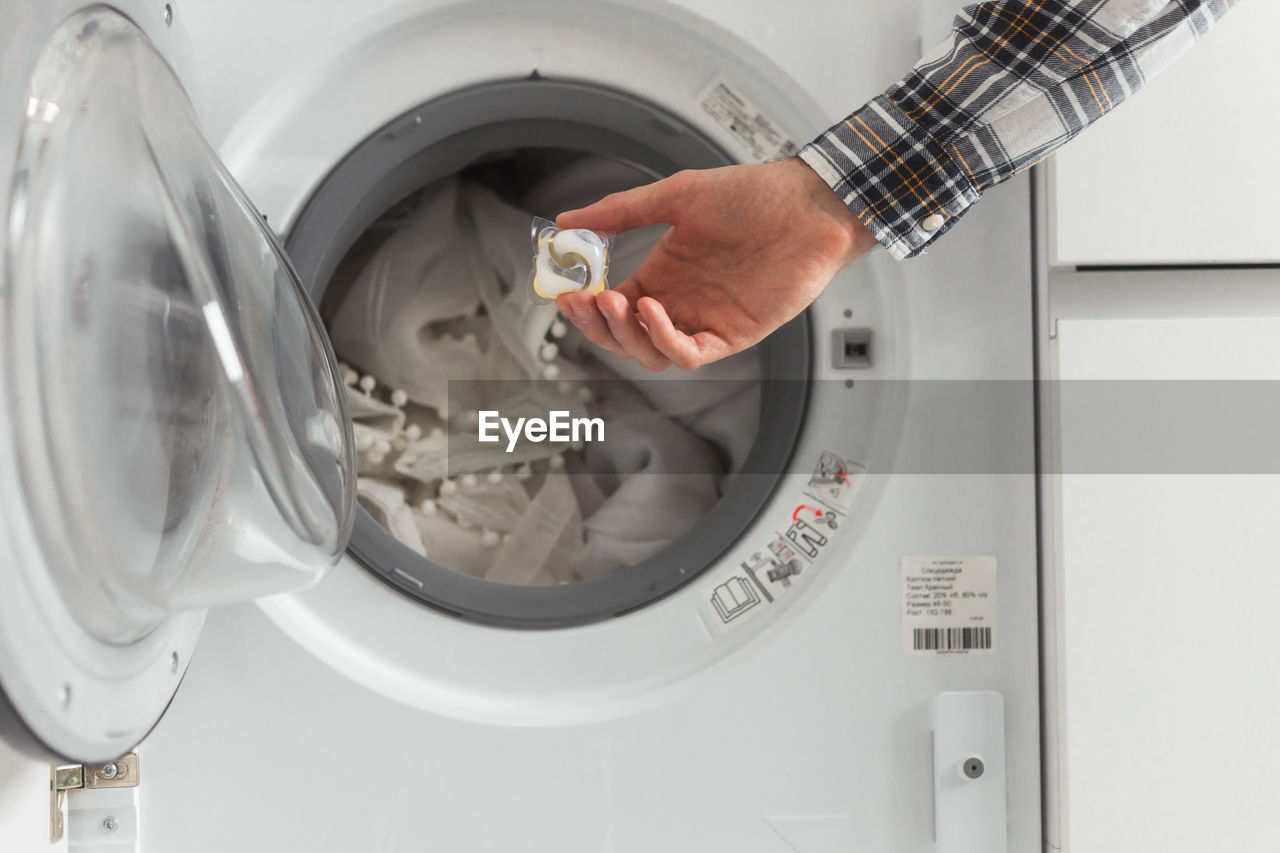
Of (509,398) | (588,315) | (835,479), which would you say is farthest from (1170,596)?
(509,398)

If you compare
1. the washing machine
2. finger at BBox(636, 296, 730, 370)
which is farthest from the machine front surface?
finger at BBox(636, 296, 730, 370)

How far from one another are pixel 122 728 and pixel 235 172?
47 centimetres

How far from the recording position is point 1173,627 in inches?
30.8

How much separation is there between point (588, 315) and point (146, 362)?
0.32 metres

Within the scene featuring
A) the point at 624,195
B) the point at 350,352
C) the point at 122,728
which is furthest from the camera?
the point at 350,352

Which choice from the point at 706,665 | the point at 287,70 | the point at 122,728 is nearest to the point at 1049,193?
the point at 706,665

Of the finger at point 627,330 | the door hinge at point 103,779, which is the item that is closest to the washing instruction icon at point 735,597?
the finger at point 627,330

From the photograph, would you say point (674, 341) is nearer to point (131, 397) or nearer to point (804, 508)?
point (804, 508)

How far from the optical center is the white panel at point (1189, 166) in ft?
2.51

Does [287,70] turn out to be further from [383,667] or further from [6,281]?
[383,667]

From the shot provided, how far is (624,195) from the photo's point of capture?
77 cm

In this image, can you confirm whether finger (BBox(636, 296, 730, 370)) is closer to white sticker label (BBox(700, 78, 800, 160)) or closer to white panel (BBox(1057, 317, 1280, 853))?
white sticker label (BBox(700, 78, 800, 160))
